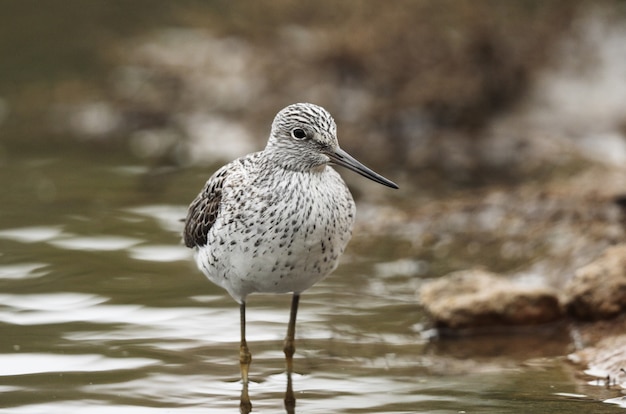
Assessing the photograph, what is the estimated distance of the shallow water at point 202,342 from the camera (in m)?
7.44

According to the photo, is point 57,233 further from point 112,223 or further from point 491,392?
point 491,392

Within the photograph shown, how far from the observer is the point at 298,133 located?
7.54m

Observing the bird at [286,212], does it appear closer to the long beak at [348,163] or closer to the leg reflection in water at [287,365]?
the long beak at [348,163]

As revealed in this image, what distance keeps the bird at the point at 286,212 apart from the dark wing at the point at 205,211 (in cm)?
2

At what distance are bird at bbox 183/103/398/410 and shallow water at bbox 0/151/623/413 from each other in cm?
74

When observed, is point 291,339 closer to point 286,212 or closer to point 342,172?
point 286,212

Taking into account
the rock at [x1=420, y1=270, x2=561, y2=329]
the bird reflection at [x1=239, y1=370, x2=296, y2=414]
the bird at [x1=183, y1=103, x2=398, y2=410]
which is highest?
the bird at [x1=183, y1=103, x2=398, y2=410]

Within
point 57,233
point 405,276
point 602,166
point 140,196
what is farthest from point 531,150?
point 57,233

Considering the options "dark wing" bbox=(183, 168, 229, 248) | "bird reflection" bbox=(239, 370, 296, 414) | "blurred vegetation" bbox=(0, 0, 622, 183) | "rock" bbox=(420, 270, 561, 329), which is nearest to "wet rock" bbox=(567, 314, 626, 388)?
"rock" bbox=(420, 270, 561, 329)

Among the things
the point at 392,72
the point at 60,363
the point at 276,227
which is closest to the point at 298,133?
the point at 276,227

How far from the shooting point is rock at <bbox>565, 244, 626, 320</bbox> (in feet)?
28.8

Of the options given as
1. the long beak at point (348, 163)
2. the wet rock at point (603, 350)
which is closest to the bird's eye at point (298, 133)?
the long beak at point (348, 163)

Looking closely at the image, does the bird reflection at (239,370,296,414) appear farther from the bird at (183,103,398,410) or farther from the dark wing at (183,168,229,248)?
the dark wing at (183,168,229,248)

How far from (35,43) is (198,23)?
326 cm
